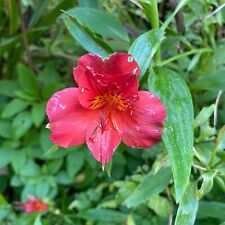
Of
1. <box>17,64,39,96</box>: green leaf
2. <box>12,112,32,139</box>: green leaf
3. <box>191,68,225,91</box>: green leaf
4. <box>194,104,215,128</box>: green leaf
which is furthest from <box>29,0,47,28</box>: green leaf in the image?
<box>194,104,215,128</box>: green leaf

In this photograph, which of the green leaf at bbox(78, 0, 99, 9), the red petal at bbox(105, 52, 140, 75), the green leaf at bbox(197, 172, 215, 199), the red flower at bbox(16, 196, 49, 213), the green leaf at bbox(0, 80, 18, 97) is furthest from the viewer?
the green leaf at bbox(0, 80, 18, 97)

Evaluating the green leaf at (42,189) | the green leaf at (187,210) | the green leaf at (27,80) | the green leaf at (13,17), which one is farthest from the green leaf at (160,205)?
the green leaf at (13,17)

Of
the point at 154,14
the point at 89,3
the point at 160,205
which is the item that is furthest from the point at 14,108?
the point at 154,14

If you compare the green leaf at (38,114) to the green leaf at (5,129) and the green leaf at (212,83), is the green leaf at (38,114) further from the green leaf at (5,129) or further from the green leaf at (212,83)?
the green leaf at (212,83)

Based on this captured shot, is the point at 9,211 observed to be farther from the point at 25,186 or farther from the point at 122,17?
the point at 122,17

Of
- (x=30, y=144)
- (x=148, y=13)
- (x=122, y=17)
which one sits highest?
(x=148, y=13)

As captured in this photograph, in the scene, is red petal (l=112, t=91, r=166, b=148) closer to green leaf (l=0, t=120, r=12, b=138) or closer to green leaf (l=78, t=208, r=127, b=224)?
green leaf (l=78, t=208, r=127, b=224)

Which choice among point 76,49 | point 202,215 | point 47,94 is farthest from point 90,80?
point 76,49
